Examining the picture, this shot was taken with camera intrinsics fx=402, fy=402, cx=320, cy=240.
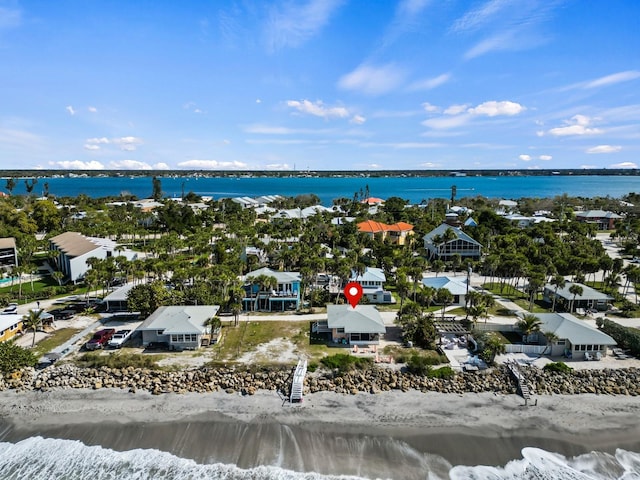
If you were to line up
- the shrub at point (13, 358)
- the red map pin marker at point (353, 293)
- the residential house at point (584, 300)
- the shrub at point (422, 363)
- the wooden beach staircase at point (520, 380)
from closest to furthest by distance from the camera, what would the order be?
1. the wooden beach staircase at point (520, 380)
2. the shrub at point (13, 358)
3. the shrub at point (422, 363)
4. the residential house at point (584, 300)
5. the red map pin marker at point (353, 293)

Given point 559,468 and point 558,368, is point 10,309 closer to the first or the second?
point 559,468

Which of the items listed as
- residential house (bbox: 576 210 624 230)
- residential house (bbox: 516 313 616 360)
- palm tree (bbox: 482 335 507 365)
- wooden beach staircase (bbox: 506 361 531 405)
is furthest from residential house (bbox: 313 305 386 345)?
residential house (bbox: 576 210 624 230)

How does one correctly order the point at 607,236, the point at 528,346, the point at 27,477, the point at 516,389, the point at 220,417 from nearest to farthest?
the point at 27,477 → the point at 220,417 → the point at 516,389 → the point at 528,346 → the point at 607,236

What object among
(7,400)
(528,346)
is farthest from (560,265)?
(7,400)

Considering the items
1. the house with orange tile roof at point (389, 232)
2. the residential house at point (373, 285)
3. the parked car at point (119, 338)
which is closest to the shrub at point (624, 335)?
the residential house at point (373, 285)

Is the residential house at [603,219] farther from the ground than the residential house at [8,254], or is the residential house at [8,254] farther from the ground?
the residential house at [603,219]

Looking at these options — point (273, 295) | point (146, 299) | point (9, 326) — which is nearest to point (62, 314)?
point (9, 326)

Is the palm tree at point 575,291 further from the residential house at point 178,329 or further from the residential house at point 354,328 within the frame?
the residential house at point 178,329

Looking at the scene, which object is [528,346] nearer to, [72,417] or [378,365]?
[378,365]
